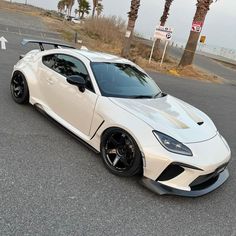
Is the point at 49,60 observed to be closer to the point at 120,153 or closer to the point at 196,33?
the point at 120,153

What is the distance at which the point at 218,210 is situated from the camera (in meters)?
3.44

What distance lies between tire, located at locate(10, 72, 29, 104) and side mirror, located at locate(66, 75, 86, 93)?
1.43 meters

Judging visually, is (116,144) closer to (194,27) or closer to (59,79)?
(59,79)

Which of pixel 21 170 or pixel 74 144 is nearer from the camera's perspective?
pixel 21 170

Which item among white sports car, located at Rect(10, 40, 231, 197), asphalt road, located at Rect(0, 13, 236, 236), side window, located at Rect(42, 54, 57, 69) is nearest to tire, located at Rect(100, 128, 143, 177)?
white sports car, located at Rect(10, 40, 231, 197)

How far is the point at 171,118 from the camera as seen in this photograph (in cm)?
389

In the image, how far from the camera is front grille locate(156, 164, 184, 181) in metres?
3.30

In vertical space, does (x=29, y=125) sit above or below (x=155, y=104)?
below

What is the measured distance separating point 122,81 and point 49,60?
4.74ft

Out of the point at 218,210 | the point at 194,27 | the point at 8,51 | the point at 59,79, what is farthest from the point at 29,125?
the point at 194,27

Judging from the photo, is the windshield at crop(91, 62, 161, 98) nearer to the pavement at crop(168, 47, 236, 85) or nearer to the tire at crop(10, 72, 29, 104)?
the tire at crop(10, 72, 29, 104)

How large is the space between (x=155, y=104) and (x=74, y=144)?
1349 millimetres

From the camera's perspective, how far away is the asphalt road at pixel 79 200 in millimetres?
2799

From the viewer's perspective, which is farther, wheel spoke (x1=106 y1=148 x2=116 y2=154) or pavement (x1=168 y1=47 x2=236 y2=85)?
pavement (x1=168 y1=47 x2=236 y2=85)
